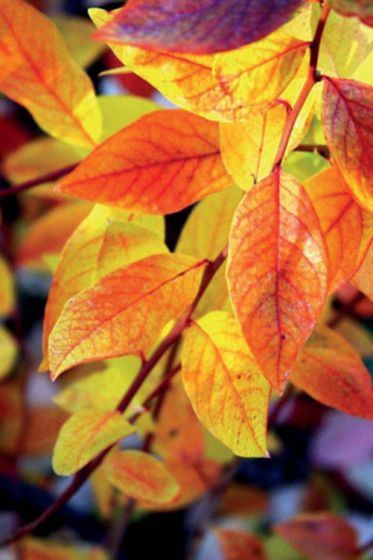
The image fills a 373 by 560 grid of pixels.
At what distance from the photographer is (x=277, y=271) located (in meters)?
0.44

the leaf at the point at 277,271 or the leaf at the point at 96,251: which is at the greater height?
the leaf at the point at 277,271

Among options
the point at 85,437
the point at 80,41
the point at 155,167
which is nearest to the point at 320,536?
the point at 85,437

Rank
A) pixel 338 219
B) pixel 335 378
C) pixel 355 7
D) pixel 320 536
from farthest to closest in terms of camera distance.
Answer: pixel 320 536
pixel 335 378
pixel 338 219
pixel 355 7

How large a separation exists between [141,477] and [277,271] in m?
0.26

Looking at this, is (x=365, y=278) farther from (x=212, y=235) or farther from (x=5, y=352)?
(x=5, y=352)

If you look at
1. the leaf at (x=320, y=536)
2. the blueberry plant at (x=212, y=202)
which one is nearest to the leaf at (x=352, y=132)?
the blueberry plant at (x=212, y=202)

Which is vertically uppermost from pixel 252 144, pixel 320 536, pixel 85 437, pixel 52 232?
pixel 252 144

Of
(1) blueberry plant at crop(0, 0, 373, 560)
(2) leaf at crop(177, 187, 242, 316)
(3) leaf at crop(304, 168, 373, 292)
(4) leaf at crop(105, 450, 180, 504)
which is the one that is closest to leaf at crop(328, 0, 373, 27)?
(1) blueberry plant at crop(0, 0, 373, 560)

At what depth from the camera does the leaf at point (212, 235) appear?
61 cm

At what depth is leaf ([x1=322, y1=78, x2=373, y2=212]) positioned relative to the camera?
43cm

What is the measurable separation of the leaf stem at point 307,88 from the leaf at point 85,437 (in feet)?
0.68

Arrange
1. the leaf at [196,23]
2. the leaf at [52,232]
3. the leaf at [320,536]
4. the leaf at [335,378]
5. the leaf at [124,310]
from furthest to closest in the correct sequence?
the leaf at [52,232] → the leaf at [320,536] → the leaf at [335,378] → the leaf at [124,310] → the leaf at [196,23]

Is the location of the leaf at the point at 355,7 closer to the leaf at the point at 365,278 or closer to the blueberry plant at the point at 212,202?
the blueberry plant at the point at 212,202

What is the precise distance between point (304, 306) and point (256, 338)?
3cm
